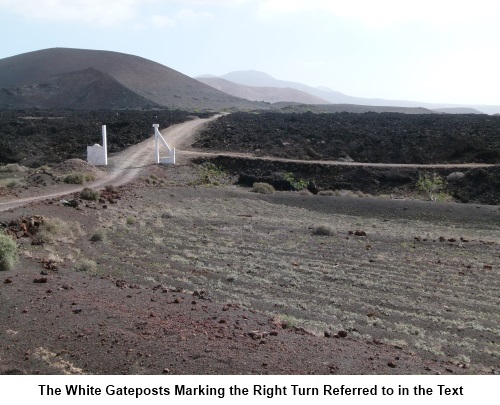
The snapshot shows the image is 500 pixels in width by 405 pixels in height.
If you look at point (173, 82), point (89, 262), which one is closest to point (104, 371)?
point (89, 262)

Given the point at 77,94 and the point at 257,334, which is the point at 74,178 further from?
the point at 77,94

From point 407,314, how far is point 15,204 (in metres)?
12.0

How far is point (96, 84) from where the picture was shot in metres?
91.9

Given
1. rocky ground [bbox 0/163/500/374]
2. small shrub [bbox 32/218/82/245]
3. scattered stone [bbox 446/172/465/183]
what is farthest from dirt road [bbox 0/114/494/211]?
small shrub [bbox 32/218/82/245]

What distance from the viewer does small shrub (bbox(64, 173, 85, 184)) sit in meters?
22.2

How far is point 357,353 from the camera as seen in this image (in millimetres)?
6797

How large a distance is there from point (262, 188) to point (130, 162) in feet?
24.7

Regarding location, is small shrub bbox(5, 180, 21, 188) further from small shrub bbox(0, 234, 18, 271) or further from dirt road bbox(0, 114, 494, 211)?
small shrub bbox(0, 234, 18, 271)

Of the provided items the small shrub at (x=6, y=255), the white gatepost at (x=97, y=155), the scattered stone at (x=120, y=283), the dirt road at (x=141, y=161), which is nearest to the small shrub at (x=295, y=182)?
the dirt road at (x=141, y=161)

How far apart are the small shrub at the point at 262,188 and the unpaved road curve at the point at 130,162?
541cm

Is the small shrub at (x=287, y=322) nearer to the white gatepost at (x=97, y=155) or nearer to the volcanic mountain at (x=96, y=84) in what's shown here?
the white gatepost at (x=97, y=155)

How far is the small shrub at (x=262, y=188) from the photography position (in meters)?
26.4

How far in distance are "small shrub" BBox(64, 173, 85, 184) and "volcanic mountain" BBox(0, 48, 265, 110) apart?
192 feet

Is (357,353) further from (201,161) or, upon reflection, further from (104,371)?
(201,161)
